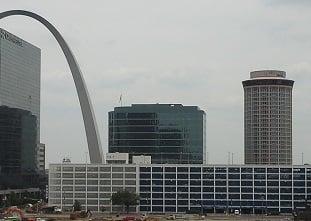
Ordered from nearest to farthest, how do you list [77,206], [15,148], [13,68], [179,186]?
[77,206] < [179,186] < [15,148] < [13,68]

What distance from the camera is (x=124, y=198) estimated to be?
429 feet

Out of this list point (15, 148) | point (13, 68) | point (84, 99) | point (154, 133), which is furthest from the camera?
point (154, 133)

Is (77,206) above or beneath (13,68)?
beneath

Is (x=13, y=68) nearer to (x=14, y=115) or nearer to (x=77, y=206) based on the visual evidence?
(x=14, y=115)

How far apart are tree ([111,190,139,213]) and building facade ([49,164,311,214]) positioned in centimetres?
541

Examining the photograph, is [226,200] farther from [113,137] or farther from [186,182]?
[113,137]

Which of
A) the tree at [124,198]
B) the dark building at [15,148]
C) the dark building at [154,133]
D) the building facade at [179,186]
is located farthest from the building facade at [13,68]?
the tree at [124,198]

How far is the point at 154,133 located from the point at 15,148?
3561 centimetres

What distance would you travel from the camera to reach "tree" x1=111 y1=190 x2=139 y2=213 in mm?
130875

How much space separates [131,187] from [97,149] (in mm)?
15736

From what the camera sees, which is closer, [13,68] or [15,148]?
[15,148]

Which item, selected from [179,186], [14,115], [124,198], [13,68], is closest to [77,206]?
[124,198]

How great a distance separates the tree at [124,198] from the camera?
13088 cm

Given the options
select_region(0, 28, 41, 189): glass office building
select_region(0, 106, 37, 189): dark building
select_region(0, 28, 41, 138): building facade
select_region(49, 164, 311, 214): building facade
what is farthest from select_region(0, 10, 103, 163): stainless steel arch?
select_region(0, 106, 37, 189): dark building
